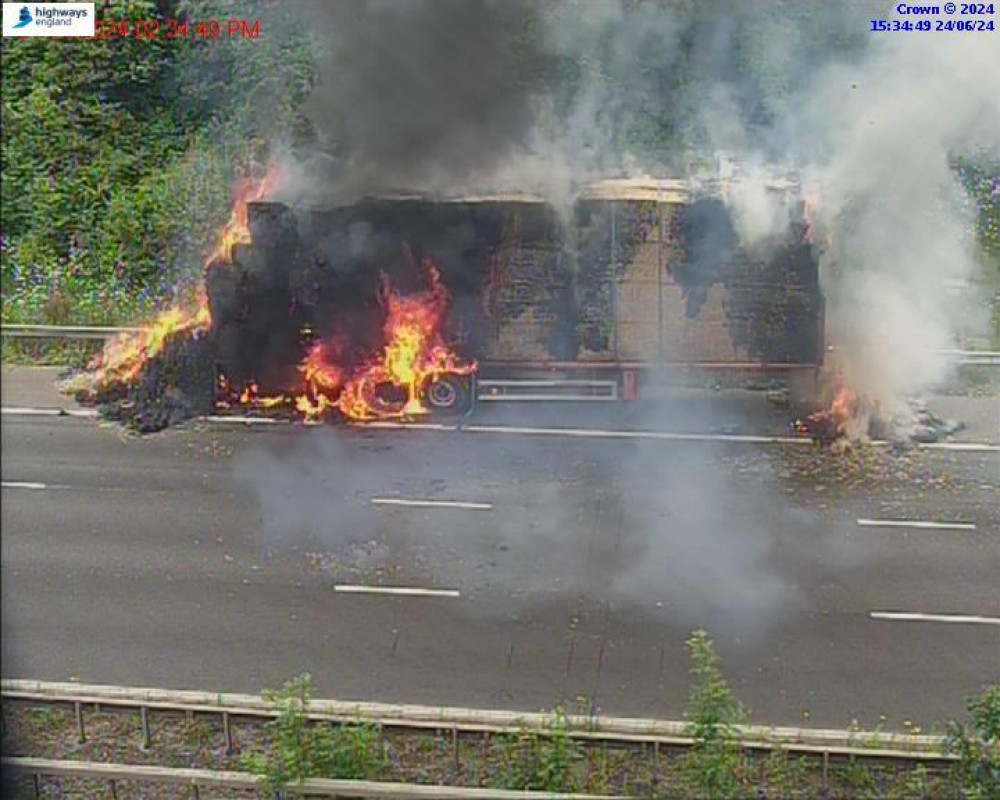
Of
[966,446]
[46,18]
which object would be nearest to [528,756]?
[966,446]

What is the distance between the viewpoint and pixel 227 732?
13.1 ft

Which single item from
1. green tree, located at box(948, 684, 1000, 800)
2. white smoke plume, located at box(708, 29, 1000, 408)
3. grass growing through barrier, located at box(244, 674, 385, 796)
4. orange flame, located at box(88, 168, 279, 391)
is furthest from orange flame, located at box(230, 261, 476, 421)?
green tree, located at box(948, 684, 1000, 800)

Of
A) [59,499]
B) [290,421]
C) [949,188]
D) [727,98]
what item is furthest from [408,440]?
[949,188]

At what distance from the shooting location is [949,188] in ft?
21.1

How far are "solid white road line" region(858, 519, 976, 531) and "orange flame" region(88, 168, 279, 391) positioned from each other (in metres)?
3.79

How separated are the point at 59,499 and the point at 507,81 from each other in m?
3.55

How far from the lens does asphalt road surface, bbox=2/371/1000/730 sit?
4492 millimetres

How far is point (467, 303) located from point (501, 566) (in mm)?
1955

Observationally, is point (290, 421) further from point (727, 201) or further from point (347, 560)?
point (727, 201)
